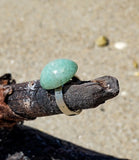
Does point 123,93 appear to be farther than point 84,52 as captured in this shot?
No

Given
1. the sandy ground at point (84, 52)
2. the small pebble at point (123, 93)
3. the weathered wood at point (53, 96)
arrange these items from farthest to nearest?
the small pebble at point (123, 93) < the sandy ground at point (84, 52) < the weathered wood at point (53, 96)

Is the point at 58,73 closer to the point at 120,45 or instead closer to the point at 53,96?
the point at 53,96

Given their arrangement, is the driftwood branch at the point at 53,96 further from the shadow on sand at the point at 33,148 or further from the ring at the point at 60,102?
the shadow on sand at the point at 33,148

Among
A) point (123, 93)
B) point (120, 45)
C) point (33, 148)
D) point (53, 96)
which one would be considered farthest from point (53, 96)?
point (120, 45)

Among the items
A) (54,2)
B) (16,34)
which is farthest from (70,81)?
(54,2)

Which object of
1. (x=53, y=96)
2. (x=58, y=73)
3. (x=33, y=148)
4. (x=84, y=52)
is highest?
(x=58, y=73)

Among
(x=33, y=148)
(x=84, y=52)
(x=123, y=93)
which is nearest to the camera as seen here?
(x=33, y=148)

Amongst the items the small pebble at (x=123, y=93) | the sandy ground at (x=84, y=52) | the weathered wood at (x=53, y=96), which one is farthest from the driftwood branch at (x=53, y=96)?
the small pebble at (x=123, y=93)
